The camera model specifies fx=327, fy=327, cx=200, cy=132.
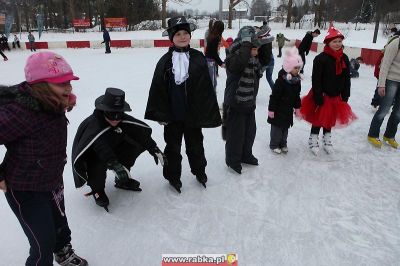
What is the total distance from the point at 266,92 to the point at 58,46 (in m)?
18.3

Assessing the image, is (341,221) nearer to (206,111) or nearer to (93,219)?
(206,111)

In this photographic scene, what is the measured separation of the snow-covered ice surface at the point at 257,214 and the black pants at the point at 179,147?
228 mm

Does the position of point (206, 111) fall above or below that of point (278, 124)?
above

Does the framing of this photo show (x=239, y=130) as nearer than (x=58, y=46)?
Yes

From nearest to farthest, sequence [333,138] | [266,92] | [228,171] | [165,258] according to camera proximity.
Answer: [165,258]
[228,171]
[333,138]
[266,92]

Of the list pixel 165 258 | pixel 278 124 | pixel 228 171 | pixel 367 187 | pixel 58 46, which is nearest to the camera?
pixel 165 258

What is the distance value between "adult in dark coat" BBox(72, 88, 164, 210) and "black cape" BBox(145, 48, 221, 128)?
0.24 metres

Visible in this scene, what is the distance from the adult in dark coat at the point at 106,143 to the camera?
8.91 ft

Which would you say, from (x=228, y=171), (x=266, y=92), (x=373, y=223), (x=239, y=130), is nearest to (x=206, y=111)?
A: (x=239, y=130)

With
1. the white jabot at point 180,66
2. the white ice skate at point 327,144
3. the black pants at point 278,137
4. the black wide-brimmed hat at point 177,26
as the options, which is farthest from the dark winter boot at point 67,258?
the white ice skate at point 327,144

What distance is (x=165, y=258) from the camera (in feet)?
5.41

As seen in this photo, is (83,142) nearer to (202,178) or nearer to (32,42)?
(202,178)

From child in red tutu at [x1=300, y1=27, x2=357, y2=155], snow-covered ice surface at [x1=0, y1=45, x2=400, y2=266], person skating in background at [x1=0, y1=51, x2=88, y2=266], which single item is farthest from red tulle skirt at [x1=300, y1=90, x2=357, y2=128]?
person skating in background at [x1=0, y1=51, x2=88, y2=266]

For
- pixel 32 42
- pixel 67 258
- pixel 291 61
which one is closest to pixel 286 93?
pixel 291 61
